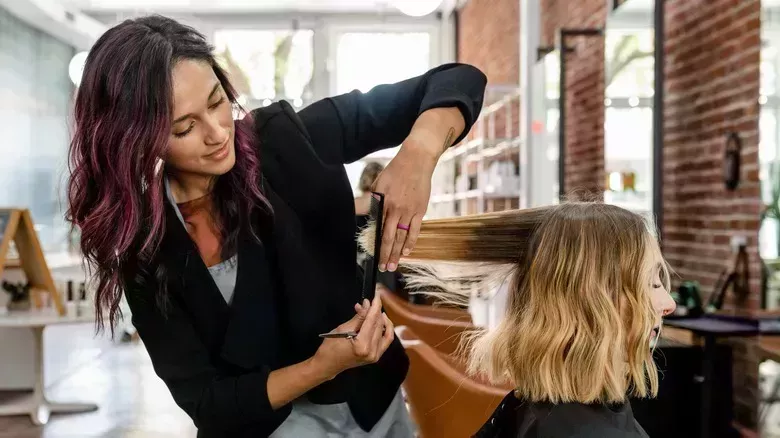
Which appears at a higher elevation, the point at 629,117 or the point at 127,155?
the point at 629,117

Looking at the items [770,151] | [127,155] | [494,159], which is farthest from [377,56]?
[127,155]

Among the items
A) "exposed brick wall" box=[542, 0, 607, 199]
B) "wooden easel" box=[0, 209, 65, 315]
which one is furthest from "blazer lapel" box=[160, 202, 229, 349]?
"wooden easel" box=[0, 209, 65, 315]

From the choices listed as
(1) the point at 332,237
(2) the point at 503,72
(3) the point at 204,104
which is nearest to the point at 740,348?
(1) the point at 332,237

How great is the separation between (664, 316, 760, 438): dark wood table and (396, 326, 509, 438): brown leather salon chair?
119 centimetres

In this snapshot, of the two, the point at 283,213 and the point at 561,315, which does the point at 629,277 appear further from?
the point at 283,213

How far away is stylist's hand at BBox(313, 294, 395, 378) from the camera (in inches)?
39.8

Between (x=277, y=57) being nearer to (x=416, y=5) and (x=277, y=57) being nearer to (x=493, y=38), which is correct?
(x=493, y=38)

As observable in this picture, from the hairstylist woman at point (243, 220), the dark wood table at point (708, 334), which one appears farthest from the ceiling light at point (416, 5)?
the hairstylist woman at point (243, 220)

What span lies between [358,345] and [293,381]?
14 cm

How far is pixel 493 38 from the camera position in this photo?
802cm

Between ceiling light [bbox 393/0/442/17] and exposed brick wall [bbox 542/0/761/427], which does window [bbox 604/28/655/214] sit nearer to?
exposed brick wall [bbox 542/0/761/427]

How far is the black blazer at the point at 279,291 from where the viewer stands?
1.13 meters

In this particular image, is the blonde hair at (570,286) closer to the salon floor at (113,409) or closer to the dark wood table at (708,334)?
the dark wood table at (708,334)

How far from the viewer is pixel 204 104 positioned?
3.56 feet
